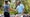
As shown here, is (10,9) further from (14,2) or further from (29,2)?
(29,2)

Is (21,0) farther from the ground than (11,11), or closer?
farther from the ground

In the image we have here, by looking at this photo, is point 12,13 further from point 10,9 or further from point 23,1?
point 23,1

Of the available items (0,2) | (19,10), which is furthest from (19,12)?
(0,2)

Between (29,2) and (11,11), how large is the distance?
0.92ft

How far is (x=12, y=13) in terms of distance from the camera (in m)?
1.72

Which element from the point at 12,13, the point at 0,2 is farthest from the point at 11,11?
the point at 0,2

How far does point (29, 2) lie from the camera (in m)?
1.72

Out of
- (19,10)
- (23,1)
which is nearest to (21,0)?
(23,1)

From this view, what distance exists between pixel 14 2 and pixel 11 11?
0.43ft

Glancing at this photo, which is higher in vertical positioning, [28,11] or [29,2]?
[29,2]

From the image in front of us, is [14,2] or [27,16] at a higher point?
[14,2]

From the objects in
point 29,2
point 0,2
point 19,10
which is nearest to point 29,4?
point 29,2

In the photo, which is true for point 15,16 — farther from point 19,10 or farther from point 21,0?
point 21,0

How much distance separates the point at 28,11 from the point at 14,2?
0.76ft
